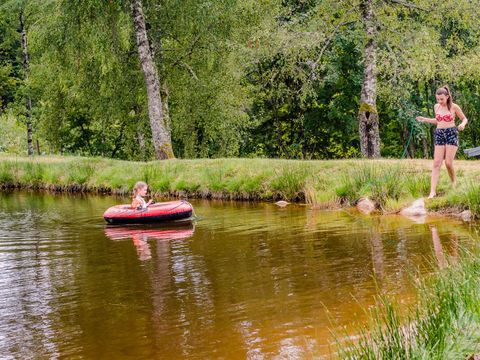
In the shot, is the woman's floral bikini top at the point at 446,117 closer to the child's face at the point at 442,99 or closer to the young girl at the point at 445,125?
the young girl at the point at 445,125

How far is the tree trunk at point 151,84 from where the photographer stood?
1972 cm

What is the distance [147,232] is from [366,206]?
4248mm

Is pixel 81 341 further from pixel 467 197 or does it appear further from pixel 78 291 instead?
pixel 467 197

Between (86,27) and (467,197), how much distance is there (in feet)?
44.7

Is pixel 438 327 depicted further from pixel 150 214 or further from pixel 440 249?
pixel 150 214

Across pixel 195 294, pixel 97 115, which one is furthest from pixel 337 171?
pixel 97 115

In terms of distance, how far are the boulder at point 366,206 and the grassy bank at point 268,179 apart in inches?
5.0

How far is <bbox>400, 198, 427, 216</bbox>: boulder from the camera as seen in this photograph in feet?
38.4

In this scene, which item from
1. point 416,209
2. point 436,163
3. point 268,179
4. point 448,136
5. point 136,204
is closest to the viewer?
point 448,136

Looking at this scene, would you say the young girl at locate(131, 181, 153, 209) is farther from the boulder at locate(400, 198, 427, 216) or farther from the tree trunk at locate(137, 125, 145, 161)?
the tree trunk at locate(137, 125, 145, 161)

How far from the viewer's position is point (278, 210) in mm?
13555

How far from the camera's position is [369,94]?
17.8m

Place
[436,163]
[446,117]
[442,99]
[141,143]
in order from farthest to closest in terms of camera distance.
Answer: [141,143], [436,163], [446,117], [442,99]

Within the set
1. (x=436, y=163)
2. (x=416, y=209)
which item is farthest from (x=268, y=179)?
(x=436, y=163)
